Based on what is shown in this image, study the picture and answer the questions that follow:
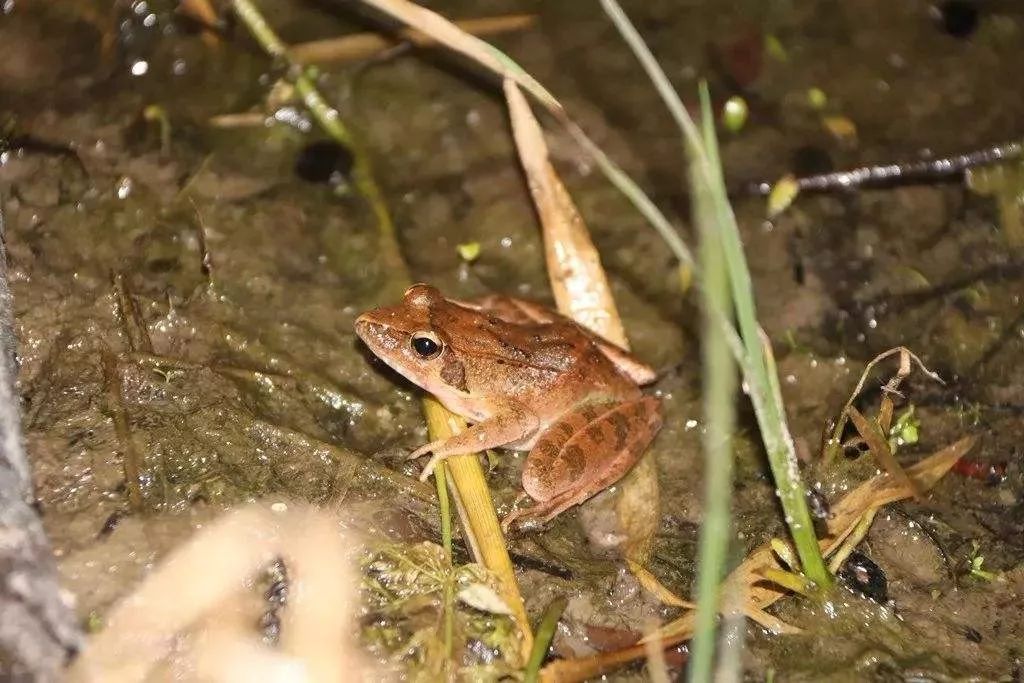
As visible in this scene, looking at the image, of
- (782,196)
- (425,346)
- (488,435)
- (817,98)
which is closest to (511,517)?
(488,435)

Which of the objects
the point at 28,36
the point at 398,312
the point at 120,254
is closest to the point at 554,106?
the point at 398,312

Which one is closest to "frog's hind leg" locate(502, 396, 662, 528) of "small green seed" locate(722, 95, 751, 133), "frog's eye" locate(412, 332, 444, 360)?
"frog's eye" locate(412, 332, 444, 360)

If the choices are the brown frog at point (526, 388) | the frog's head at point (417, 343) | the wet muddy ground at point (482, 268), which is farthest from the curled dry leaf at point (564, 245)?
the frog's head at point (417, 343)

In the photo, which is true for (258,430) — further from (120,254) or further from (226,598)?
(120,254)

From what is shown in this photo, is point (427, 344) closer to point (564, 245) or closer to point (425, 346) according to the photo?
point (425, 346)

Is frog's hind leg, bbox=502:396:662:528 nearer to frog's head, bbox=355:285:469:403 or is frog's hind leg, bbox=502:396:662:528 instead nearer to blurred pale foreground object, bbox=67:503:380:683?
frog's head, bbox=355:285:469:403

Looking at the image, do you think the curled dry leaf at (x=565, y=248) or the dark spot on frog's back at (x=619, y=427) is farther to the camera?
the curled dry leaf at (x=565, y=248)

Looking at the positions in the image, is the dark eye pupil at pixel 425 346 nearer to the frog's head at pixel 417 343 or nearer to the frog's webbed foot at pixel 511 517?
the frog's head at pixel 417 343
